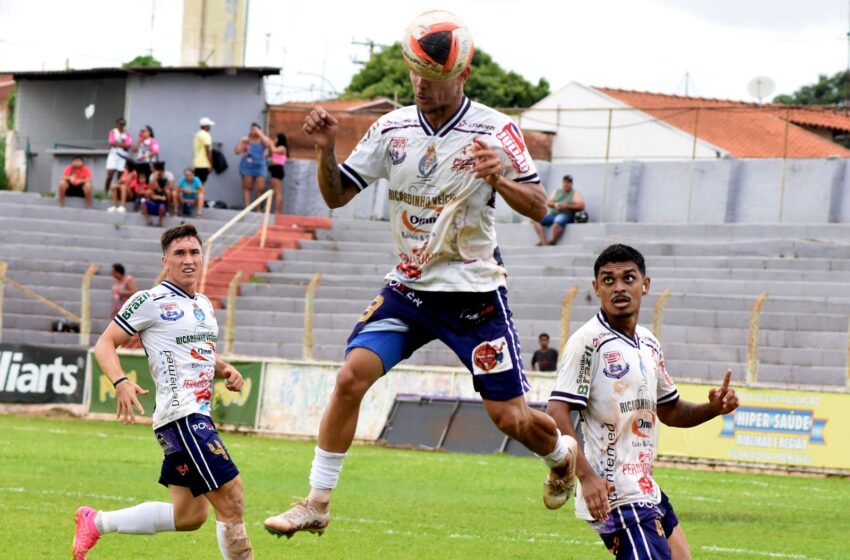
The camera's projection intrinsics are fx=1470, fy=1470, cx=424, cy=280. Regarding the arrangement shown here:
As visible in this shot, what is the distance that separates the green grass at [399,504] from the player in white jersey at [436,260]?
409 centimetres

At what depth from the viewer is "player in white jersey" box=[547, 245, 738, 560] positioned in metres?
7.46

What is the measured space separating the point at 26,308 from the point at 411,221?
23.5m

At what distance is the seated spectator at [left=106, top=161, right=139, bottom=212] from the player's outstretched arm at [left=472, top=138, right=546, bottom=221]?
2681 centimetres

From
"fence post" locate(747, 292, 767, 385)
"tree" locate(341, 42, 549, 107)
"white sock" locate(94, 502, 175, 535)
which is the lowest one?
"white sock" locate(94, 502, 175, 535)

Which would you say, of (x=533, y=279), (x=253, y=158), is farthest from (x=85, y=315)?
(x=253, y=158)

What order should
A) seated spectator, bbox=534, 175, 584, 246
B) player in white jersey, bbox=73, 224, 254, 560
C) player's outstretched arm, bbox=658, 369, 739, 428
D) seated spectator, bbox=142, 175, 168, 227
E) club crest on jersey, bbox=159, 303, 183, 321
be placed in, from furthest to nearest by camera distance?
1. seated spectator, bbox=142, 175, 168, 227
2. seated spectator, bbox=534, 175, 584, 246
3. club crest on jersey, bbox=159, 303, 183, 321
4. player in white jersey, bbox=73, 224, 254, 560
5. player's outstretched arm, bbox=658, 369, 739, 428

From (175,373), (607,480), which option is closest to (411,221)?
(607,480)

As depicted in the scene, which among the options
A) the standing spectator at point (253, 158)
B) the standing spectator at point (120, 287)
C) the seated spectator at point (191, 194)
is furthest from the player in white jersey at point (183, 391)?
the standing spectator at point (253, 158)

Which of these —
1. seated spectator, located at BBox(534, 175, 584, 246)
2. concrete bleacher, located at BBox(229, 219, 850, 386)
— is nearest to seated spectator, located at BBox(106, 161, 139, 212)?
concrete bleacher, located at BBox(229, 219, 850, 386)

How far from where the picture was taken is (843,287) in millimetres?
26125

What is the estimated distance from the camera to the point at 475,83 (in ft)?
222

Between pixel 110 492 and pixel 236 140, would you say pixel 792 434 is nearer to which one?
pixel 110 492

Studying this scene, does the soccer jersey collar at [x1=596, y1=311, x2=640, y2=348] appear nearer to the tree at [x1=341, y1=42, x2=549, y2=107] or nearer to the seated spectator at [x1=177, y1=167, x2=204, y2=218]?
the seated spectator at [x1=177, y1=167, x2=204, y2=218]

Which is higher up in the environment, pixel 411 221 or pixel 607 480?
pixel 411 221
